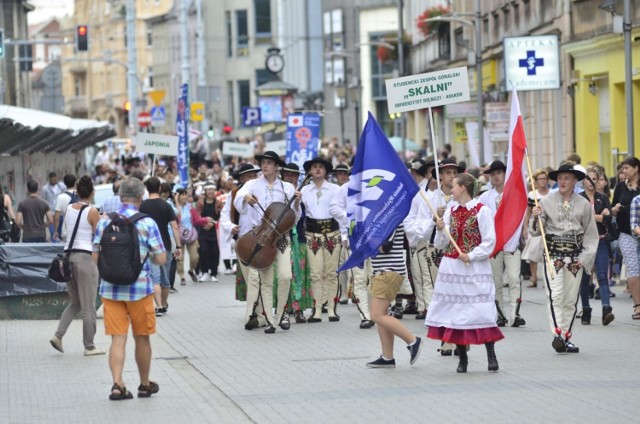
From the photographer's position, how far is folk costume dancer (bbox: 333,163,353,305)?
19594 mm

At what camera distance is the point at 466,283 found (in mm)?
13188

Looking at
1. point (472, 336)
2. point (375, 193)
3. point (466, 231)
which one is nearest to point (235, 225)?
point (375, 193)

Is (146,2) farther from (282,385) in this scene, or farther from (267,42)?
(282,385)

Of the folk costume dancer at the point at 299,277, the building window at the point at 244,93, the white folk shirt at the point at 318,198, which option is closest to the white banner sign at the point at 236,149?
the folk costume dancer at the point at 299,277

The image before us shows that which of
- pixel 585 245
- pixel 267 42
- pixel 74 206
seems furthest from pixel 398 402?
pixel 267 42

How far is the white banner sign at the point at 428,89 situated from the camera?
606 inches

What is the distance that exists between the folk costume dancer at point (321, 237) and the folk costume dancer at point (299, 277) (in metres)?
0.07

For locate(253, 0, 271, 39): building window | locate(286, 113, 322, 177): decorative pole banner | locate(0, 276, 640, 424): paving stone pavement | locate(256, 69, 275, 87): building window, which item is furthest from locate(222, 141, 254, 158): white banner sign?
locate(253, 0, 271, 39): building window

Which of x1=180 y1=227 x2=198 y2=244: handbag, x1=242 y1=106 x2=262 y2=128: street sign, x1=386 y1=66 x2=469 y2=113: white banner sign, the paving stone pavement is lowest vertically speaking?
the paving stone pavement

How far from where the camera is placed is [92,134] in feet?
142

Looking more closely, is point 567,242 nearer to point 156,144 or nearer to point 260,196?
point 260,196

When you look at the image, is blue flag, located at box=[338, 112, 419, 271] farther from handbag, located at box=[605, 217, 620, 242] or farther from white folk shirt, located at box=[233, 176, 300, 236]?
handbag, located at box=[605, 217, 620, 242]

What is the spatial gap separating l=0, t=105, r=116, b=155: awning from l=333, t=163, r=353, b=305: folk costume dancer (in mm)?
7048

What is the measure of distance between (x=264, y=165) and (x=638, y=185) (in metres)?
4.21
